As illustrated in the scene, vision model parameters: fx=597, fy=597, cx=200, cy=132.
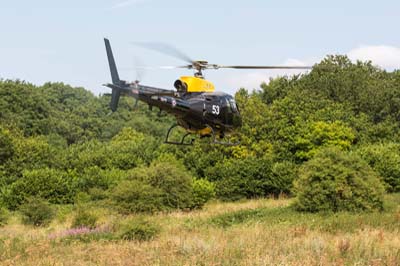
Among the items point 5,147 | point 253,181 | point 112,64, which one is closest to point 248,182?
point 253,181

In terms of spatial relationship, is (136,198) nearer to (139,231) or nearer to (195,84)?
(139,231)

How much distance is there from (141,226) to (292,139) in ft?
85.8

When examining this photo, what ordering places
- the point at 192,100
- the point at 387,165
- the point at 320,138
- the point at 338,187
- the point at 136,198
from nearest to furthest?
the point at 192,100 < the point at 338,187 < the point at 136,198 < the point at 387,165 < the point at 320,138

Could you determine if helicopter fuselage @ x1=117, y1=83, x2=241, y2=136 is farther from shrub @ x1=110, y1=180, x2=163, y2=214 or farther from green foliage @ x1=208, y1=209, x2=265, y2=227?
shrub @ x1=110, y1=180, x2=163, y2=214

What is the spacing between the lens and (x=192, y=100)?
602 inches

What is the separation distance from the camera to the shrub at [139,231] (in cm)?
1540

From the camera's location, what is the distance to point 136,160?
4159 centimetres

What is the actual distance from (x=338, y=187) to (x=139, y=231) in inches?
377

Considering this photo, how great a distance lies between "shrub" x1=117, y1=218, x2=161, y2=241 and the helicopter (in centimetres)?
235

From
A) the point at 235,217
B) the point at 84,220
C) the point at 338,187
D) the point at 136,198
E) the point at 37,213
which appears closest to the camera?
the point at 84,220

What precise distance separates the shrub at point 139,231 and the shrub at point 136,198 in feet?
29.3

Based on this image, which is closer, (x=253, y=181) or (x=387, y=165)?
(x=387, y=165)

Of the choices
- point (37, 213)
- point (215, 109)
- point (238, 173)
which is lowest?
point (37, 213)

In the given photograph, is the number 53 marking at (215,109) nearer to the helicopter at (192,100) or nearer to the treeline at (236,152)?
the helicopter at (192,100)
